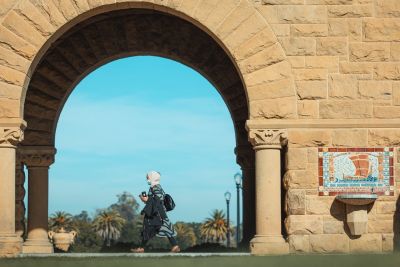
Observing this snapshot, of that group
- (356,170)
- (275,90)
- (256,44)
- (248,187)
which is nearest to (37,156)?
(248,187)

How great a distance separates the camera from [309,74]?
18.9 metres

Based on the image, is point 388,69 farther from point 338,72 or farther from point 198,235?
point 198,235

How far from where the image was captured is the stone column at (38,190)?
24797 mm

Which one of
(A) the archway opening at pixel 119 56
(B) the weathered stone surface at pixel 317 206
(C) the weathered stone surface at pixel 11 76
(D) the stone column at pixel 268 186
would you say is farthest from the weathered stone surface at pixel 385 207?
(C) the weathered stone surface at pixel 11 76

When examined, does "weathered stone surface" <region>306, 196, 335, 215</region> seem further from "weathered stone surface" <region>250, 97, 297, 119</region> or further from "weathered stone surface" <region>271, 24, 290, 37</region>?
"weathered stone surface" <region>271, 24, 290, 37</region>

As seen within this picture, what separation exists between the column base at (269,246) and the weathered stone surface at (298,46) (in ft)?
12.1

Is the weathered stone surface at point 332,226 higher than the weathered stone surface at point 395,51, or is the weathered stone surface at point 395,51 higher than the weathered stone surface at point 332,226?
the weathered stone surface at point 395,51

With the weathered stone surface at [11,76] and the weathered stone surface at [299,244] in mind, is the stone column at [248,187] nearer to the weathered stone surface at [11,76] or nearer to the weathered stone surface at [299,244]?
the weathered stone surface at [299,244]

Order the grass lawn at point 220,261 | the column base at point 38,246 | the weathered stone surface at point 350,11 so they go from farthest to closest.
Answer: the column base at point 38,246
the weathered stone surface at point 350,11
the grass lawn at point 220,261

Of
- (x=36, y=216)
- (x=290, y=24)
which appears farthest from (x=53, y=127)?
(x=290, y=24)

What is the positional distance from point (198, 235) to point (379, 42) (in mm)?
88658

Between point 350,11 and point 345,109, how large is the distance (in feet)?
6.56

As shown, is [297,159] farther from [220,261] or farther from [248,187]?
[248,187]

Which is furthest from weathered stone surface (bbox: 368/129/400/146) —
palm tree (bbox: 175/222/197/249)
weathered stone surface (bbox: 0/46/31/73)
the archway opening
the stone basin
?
palm tree (bbox: 175/222/197/249)
